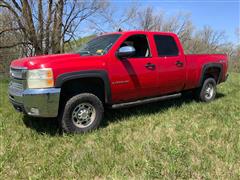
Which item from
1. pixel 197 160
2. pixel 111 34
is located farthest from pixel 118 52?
pixel 197 160

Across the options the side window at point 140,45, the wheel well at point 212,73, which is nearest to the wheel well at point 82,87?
the side window at point 140,45

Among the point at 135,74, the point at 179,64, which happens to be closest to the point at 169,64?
the point at 179,64

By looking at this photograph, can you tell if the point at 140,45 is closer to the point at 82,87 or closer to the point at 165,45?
the point at 165,45

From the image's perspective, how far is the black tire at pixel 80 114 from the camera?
4.80 meters

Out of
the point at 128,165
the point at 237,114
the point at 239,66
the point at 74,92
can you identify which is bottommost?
the point at 239,66

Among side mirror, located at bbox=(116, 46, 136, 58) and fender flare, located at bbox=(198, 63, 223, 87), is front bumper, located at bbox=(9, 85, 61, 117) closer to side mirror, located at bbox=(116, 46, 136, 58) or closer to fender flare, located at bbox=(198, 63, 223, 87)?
side mirror, located at bbox=(116, 46, 136, 58)

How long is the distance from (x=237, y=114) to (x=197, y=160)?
110 inches

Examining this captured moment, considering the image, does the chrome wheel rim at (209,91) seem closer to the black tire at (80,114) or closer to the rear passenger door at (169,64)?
the rear passenger door at (169,64)

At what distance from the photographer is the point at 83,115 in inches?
198

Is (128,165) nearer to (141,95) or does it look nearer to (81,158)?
(81,158)

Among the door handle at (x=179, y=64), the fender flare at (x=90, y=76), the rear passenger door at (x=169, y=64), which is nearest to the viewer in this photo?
the fender flare at (x=90, y=76)

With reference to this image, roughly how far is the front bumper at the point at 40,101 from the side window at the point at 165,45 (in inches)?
104

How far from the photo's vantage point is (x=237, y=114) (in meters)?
6.02

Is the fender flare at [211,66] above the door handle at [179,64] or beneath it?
beneath
